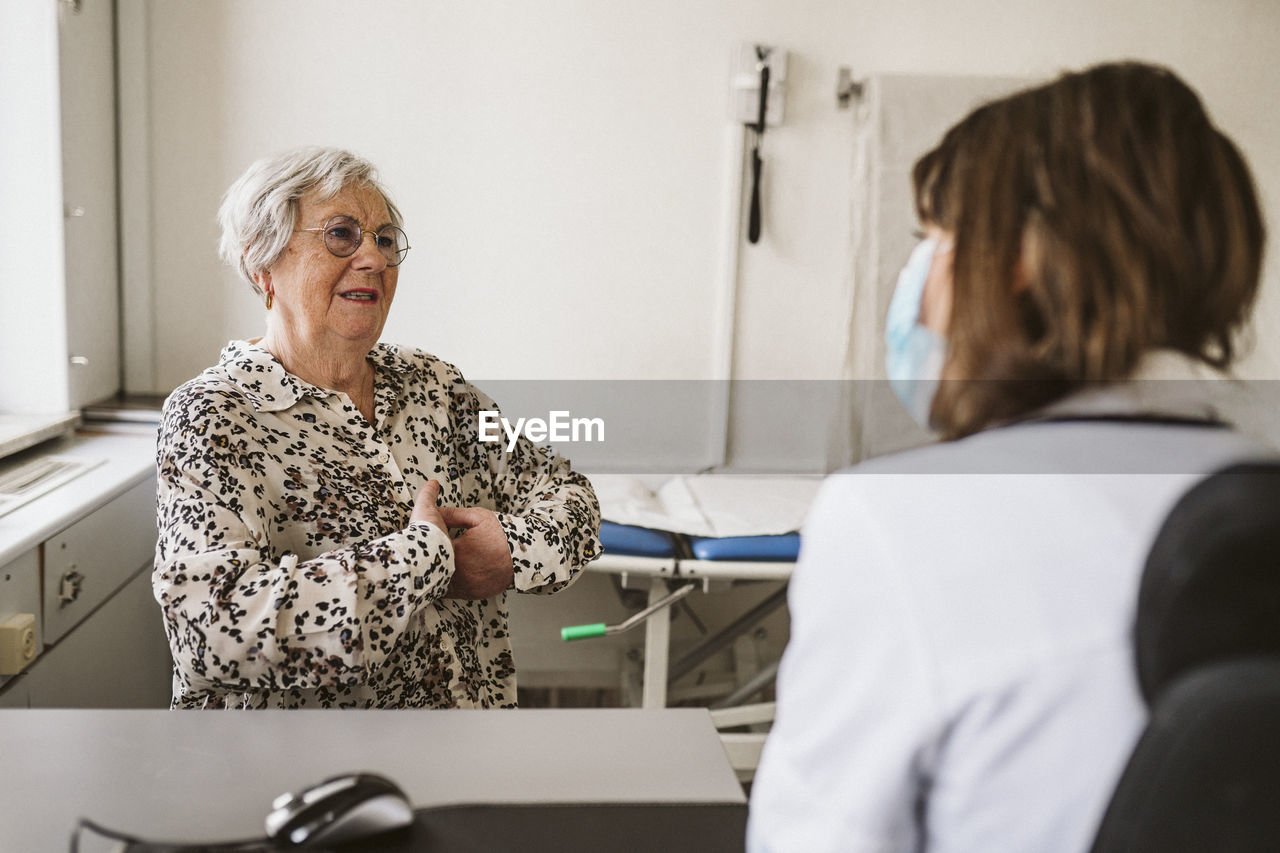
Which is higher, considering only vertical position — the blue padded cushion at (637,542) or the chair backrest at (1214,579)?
the chair backrest at (1214,579)

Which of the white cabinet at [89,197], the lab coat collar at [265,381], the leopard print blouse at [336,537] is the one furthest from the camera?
the white cabinet at [89,197]

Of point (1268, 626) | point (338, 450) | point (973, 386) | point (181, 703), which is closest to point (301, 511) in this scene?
point (338, 450)

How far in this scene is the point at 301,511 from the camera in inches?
49.9

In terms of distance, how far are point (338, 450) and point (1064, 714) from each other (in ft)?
3.55

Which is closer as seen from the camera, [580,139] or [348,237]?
[348,237]

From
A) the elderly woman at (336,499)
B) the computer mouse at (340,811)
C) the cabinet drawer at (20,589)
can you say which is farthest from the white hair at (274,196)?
the computer mouse at (340,811)

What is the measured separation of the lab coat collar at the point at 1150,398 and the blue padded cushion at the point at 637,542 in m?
1.63

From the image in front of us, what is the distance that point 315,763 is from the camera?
93 centimetres

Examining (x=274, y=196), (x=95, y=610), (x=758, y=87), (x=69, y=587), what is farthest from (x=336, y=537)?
(x=758, y=87)

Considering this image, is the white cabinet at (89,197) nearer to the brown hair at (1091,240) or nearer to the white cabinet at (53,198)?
the white cabinet at (53,198)

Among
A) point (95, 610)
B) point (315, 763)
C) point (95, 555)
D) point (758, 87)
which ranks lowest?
point (95, 610)

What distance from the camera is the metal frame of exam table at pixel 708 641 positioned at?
2.13m

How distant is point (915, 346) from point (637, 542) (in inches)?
59.1

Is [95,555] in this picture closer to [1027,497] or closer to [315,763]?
[315,763]
